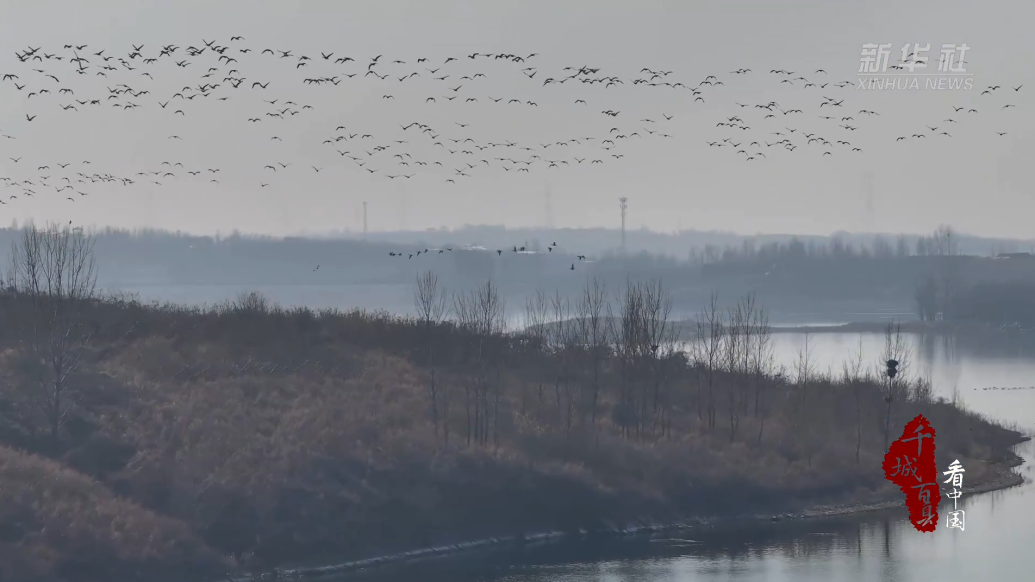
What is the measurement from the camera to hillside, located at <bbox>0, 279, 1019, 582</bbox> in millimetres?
28172

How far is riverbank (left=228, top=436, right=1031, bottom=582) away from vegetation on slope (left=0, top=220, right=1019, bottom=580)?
1.20 feet

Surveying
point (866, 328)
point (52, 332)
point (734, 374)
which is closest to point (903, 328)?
point (866, 328)

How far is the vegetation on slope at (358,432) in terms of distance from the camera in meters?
28.5

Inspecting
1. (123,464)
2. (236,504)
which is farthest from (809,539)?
(123,464)

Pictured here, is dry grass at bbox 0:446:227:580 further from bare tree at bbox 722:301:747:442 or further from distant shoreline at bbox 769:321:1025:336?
distant shoreline at bbox 769:321:1025:336

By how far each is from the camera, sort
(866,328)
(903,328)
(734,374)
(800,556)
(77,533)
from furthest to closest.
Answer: (866,328) → (903,328) → (734,374) → (800,556) → (77,533)

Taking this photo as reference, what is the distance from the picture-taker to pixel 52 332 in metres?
32.2

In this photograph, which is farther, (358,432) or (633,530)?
(358,432)

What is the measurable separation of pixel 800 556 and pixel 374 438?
13127 millimetres

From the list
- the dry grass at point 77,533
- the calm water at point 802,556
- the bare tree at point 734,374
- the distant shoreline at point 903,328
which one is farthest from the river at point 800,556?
the distant shoreline at point 903,328

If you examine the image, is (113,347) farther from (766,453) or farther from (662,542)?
(766,453)

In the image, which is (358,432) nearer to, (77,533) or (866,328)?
(77,533)

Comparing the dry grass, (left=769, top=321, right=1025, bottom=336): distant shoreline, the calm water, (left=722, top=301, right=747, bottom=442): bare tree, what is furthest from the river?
(left=769, top=321, right=1025, bottom=336): distant shoreline

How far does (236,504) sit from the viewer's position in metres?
29.1
